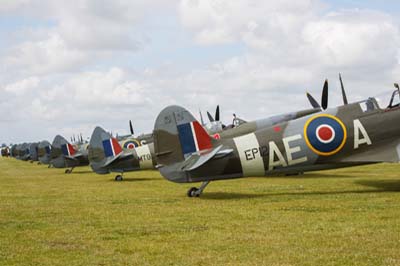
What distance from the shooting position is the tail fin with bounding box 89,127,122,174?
2345 cm

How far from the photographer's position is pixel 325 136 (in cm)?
1316

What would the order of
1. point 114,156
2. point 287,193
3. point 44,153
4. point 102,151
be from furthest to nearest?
point 44,153, point 102,151, point 114,156, point 287,193

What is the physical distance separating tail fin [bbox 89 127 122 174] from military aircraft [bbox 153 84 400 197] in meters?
10.5

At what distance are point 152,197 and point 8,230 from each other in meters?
5.44

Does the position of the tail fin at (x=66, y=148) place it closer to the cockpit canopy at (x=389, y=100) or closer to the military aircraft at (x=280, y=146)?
the military aircraft at (x=280, y=146)

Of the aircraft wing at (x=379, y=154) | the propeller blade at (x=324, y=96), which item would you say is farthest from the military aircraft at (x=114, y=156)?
the aircraft wing at (x=379, y=154)

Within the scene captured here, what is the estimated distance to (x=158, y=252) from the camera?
680cm

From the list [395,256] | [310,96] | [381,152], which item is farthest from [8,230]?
[310,96]

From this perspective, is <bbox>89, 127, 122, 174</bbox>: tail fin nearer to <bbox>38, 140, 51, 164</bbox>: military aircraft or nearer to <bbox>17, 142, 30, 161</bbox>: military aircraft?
<bbox>38, 140, 51, 164</bbox>: military aircraft

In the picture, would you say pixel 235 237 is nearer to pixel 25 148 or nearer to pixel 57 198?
pixel 57 198

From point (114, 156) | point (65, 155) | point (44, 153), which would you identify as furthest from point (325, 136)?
point (44, 153)

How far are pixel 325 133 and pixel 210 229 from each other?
19.1ft

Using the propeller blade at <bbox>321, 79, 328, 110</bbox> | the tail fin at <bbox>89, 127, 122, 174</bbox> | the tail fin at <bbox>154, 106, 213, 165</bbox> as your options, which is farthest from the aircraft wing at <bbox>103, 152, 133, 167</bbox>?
the tail fin at <bbox>154, 106, 213, 165</bbox>

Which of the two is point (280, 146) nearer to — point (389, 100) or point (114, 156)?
point (389, 100)
